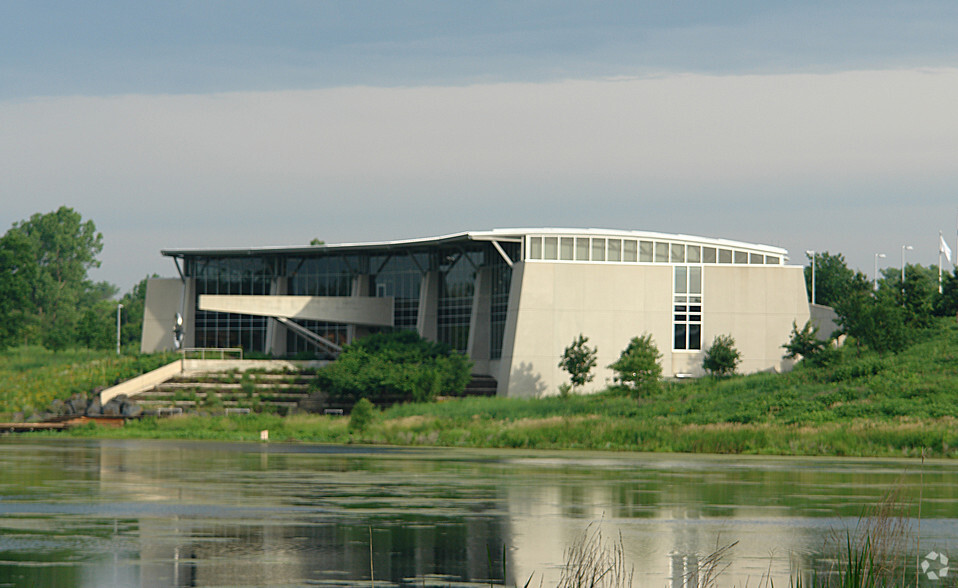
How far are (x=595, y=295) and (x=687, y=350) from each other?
724cm

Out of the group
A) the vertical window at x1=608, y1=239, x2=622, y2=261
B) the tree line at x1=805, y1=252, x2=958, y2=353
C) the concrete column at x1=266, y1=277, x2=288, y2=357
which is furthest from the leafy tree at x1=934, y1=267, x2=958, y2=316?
the concrete column at x1=266, y1=277, x2=288, y2=357

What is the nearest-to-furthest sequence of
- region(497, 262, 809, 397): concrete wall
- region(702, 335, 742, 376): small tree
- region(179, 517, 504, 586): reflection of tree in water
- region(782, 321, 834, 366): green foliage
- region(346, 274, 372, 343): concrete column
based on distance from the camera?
region(179, 517, 504, 586): reflection of tree in water
region(782, 321, 834, 366): green foliage
region(702, 335, 742, 376): small tree
region(497, 262, 809, 397): concrete wall
region(346, 274, 372, 343): concrete column

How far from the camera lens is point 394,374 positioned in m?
73.1

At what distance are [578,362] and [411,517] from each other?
167ft

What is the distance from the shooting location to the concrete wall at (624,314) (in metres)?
76.6

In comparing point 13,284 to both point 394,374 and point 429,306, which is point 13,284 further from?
point 394,374

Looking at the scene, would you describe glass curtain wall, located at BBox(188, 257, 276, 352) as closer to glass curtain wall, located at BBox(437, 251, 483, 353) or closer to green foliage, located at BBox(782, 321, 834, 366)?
glass curtain wall, located at BBox(437, 251, 483, 353)

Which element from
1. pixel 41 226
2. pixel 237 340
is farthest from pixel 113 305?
pixel 237 340

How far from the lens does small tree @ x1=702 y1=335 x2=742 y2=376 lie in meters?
72.6

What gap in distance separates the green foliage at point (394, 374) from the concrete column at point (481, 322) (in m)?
5.89

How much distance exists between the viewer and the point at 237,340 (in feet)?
332

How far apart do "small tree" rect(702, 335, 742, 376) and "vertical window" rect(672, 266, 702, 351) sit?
2.82 meters

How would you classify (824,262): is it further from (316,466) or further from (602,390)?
(316,466)

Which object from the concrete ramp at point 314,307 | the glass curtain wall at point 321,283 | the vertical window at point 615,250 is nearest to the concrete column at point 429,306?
the concrete ramp at point 314,307
